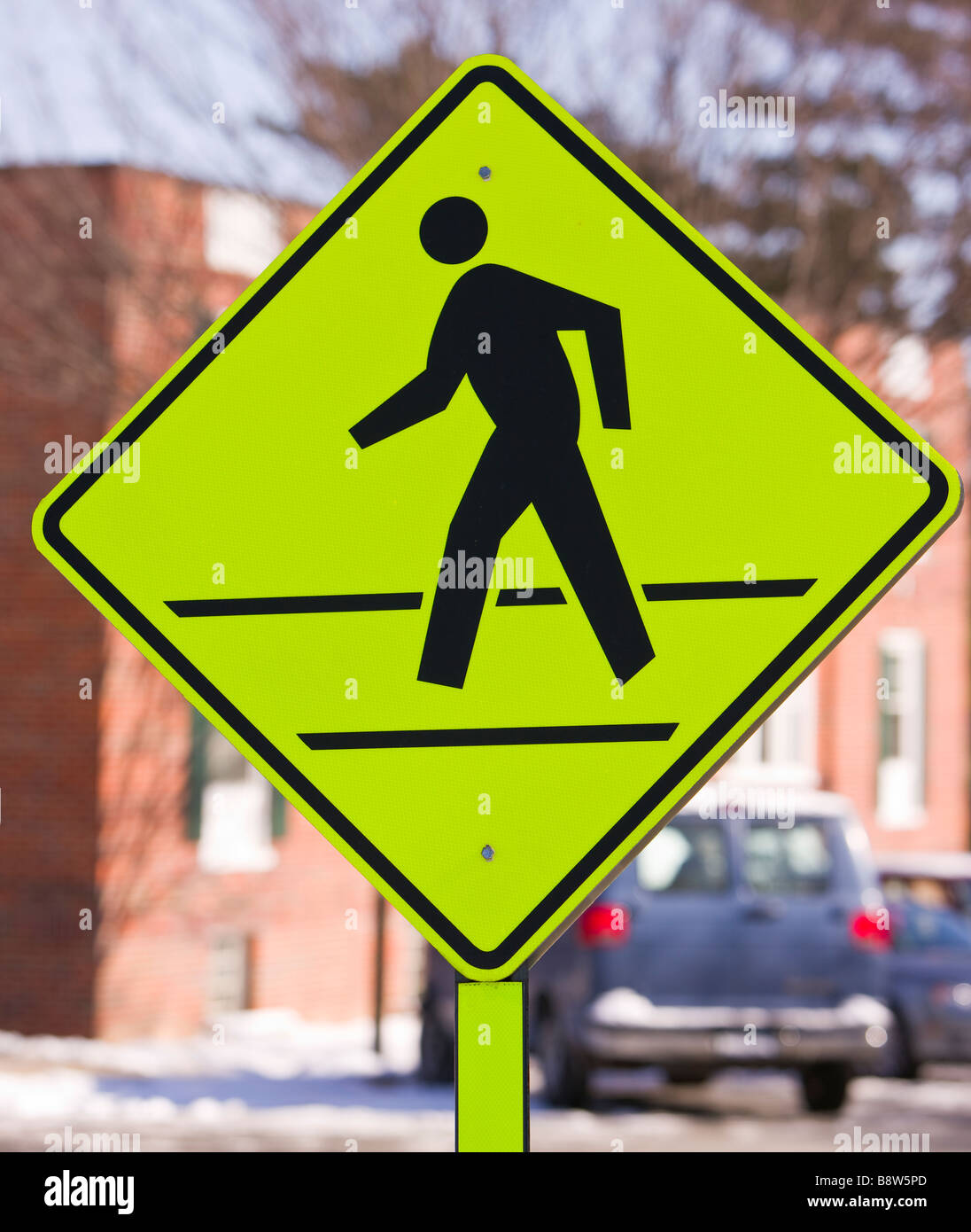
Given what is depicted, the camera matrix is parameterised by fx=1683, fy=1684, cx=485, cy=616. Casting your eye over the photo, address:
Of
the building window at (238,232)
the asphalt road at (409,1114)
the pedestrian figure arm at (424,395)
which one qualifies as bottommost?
the asphalt road at (409,1114)

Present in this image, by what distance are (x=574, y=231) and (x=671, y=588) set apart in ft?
1.68

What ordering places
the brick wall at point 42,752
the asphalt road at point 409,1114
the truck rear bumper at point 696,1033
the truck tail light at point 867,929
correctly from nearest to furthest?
the asphalt road at point 409,1114 < the truck rear bumper at point 696,1033 < the truck tail light at point 867,929 < the brick wall at point 42,752

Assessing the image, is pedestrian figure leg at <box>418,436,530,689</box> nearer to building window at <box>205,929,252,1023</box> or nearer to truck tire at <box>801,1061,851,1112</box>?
truck tire at <box>801,1061,851,1112</box>

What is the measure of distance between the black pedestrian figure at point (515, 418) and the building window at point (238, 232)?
24.5 ft

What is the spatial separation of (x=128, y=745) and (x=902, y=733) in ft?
40.4

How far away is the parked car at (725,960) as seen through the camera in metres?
9.71

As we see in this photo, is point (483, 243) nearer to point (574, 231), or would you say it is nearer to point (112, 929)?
point (574, 231)

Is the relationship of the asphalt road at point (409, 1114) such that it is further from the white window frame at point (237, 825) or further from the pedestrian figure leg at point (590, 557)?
the pedestrian figure leg at point (590, 557)

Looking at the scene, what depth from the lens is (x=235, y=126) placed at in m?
10.3

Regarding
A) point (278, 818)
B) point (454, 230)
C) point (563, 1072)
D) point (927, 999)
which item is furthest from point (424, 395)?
point (278, 818)

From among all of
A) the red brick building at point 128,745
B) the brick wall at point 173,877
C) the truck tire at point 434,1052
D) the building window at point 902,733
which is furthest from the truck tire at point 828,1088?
the building window at point 902,733

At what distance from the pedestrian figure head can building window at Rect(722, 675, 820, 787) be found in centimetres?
1842

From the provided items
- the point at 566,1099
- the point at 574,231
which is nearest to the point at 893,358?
the point at 566,1099

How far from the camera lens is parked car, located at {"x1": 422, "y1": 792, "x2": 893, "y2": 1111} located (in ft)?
31.9
